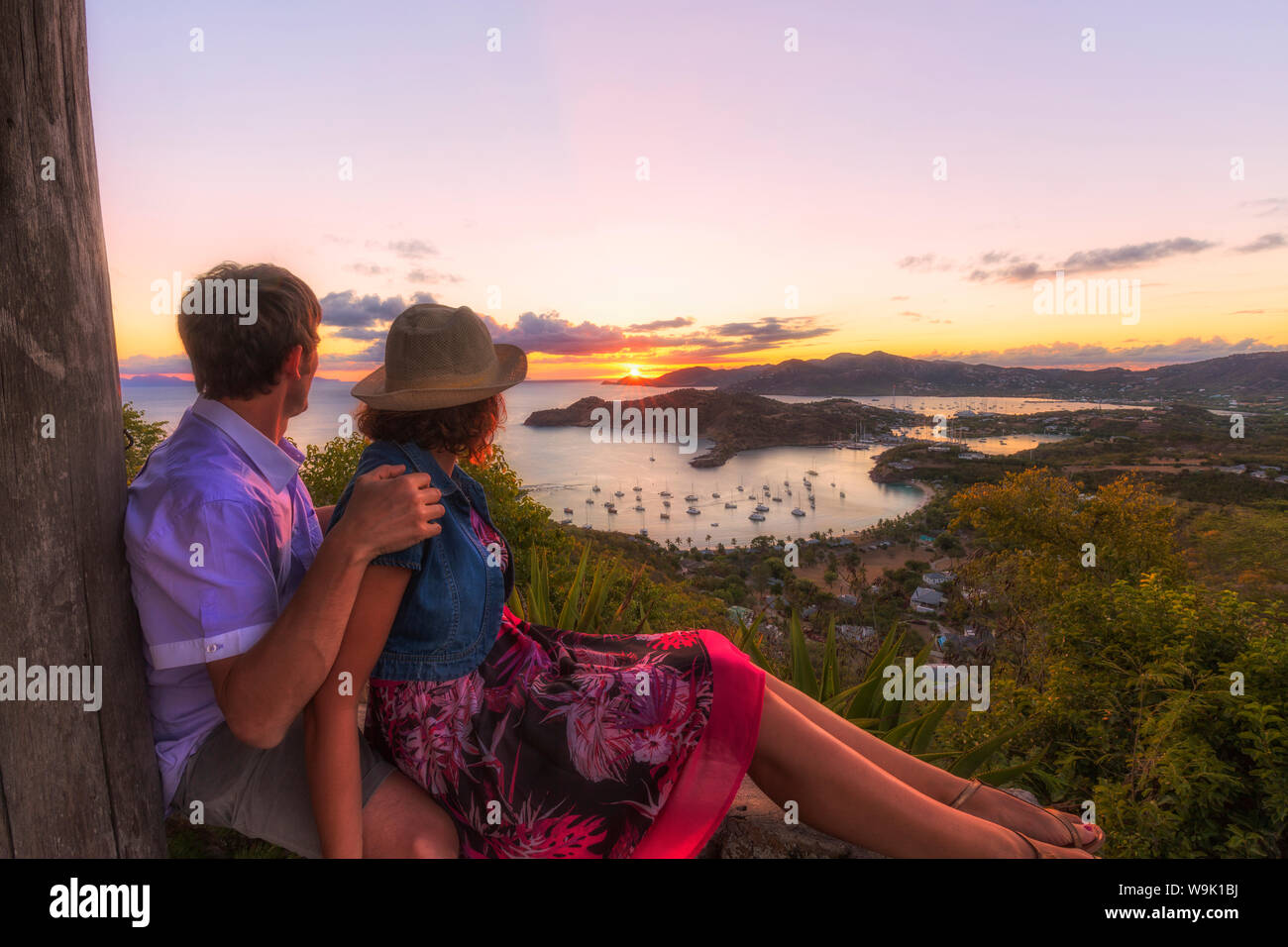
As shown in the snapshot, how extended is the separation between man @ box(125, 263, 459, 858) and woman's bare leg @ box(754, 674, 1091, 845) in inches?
39.3

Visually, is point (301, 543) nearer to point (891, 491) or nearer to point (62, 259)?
point (62, 259)

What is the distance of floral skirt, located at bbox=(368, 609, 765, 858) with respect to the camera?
5.26 ft

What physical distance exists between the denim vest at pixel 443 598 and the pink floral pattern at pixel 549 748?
0.18 feet

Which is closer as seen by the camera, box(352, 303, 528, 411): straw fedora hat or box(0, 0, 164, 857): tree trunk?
box(0, 0, 164, 857): tree trunk

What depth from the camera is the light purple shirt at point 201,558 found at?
1.38 m

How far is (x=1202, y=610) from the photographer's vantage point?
3.80 meters

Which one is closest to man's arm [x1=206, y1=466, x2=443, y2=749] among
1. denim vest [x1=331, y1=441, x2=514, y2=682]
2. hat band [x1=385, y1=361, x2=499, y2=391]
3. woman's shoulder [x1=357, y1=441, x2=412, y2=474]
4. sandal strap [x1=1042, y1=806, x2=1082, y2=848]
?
denim vest [x1=331, y1=441, x2=514, y2=682]

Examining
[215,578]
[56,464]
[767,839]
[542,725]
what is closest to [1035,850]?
[767,839]

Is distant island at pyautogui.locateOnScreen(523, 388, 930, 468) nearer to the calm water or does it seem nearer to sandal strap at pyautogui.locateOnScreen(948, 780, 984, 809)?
the calm water

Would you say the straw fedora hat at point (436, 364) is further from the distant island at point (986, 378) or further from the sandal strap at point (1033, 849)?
the distant island at point (986, 378)

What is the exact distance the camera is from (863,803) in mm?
1665

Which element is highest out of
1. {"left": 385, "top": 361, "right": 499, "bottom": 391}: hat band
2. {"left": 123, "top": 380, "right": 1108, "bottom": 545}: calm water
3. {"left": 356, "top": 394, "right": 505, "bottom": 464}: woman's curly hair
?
{"left": 385, "top": 361, "right": 499, "bottom": 391}: hat band
